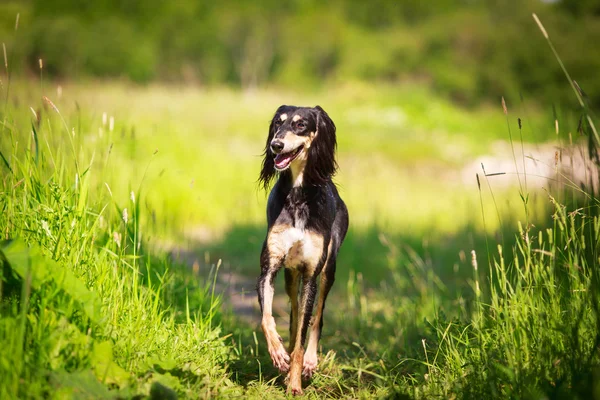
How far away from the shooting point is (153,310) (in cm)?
277

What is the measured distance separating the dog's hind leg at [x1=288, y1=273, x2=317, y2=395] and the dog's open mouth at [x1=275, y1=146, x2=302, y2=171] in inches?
24.5

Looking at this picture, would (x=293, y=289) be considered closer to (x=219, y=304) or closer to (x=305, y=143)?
(x=219, y=304)

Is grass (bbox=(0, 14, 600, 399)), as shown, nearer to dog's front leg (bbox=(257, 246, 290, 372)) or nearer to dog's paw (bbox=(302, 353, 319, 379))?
dog's paw (bbox=(302, 353, 319, 379))

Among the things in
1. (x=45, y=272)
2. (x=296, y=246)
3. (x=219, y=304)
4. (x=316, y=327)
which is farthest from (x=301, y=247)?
(x=45, y=272)

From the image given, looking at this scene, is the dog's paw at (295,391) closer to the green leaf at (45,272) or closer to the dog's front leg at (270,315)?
the dog's front leg at (270,315)

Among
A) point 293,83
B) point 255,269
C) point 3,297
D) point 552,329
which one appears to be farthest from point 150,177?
point 293,83

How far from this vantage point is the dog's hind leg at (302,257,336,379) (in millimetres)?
3148

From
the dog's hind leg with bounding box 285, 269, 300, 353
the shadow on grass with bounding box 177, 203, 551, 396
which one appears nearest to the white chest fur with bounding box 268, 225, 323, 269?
the dog's hind leg with bounding box 285, 269, 300, 353

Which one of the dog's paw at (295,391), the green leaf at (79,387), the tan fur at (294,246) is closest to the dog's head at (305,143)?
the tan fur at (294,246)

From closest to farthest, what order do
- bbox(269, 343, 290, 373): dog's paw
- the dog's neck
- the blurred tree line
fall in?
1. bbox(269, 343, 290, 373): dog's paw
2. the dog's neck
3. the blurred tree line

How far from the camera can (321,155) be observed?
3311 mm

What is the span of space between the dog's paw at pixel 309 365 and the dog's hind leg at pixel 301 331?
0.12 metres

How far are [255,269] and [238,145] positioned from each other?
16.4 feet

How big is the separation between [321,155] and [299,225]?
464mm
